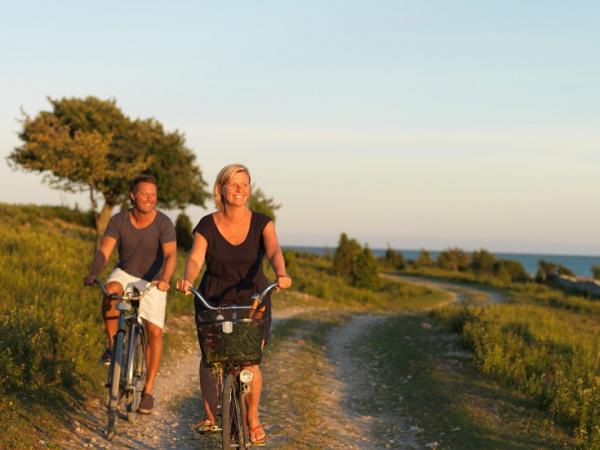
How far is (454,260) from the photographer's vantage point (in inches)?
2569

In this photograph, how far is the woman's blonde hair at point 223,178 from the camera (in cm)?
554

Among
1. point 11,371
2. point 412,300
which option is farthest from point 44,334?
point 412,300

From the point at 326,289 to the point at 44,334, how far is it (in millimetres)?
22442

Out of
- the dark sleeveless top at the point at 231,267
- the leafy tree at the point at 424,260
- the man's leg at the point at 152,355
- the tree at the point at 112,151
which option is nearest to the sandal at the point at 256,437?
the dark sleeveless top at the point at 231,267

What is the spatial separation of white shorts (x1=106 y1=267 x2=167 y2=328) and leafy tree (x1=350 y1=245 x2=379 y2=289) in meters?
31.4

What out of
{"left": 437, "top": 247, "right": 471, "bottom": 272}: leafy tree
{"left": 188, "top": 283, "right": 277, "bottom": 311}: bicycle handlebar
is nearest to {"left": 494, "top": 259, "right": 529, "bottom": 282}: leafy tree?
{"left": 437, "top": 247, "right": 471, "bottom": 272}: leafy tree

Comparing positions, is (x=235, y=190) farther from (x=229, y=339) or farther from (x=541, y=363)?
(x=541, y=363)

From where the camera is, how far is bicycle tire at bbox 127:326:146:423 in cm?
704

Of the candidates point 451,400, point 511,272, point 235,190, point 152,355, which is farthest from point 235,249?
point 511,272

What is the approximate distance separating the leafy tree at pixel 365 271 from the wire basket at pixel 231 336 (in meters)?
33.6

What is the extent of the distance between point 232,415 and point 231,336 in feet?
2.53

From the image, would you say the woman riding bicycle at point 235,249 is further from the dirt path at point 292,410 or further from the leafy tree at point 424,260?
the leafy tree at point 424,260

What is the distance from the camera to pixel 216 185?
561cm

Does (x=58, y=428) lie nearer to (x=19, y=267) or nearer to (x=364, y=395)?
(x=364, y=395)
